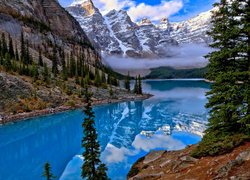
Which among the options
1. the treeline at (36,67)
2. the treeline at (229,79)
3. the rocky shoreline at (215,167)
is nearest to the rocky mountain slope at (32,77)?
the treeline at (36,67)

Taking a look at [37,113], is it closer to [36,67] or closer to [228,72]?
[36,67]

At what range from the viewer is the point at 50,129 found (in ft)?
216

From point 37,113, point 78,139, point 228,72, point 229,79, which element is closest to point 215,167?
point 229,79

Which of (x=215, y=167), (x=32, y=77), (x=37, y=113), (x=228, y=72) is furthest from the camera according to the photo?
(x=32, y=77)

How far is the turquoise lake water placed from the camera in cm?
3751

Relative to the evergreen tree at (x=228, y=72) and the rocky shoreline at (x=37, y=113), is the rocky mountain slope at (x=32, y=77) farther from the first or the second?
the evergreen tree at (x=228, y=72)

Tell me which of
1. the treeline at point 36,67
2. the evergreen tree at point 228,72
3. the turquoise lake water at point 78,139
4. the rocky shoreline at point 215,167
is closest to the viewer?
the rocky shoreline at point 215,167

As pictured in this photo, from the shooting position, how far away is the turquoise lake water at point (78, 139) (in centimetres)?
3751

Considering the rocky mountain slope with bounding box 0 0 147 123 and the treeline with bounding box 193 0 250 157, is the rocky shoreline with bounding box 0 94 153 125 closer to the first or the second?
the rocky mountain slope with bounding box 0 0 147 123

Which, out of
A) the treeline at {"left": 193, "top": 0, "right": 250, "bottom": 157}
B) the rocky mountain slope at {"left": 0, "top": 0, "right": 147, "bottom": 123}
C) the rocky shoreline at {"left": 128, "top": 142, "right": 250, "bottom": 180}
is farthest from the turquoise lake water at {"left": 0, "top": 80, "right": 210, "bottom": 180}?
the treeline at {"left": 193, "top": 0, "right": 250, "bottom": 157}

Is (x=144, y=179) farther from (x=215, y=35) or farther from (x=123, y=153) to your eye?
(x=123, y=153)

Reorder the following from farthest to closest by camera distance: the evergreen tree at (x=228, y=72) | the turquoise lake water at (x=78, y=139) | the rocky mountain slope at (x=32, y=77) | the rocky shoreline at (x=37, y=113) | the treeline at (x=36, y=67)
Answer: the treeline at (x=36, y=67) → the rocky mountain slope at (x=32, y=77) → the rocky shoreline at (x=37, y=113) → the turquoise lake water at (x=78, y=139) → the evergreen tree at (x=228, y=72)

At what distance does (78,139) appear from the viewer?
5675cm

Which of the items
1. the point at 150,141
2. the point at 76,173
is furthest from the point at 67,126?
the point at 76,173
